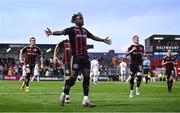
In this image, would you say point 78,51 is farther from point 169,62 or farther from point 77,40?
point 169,62

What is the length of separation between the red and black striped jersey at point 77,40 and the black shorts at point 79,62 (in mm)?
110

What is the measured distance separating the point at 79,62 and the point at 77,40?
586 millimetres

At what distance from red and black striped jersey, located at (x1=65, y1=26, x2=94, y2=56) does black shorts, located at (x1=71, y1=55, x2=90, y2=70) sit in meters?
0.11

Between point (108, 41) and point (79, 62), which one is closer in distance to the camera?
point (79, 62)

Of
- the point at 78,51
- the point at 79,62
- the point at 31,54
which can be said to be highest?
the point at 31,54

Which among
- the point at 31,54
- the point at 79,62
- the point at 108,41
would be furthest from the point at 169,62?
the point at 79,62

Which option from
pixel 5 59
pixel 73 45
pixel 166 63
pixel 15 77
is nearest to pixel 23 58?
pixel 166 63

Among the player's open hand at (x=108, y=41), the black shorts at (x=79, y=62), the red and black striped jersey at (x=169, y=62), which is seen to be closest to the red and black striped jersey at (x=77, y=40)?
the black shorts at (x=79, y=62)

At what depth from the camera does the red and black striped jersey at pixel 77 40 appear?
543 inches

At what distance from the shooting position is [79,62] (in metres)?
13.8

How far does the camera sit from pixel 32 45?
21.5 meters

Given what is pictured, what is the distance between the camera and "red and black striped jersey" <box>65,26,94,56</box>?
45.2 feet

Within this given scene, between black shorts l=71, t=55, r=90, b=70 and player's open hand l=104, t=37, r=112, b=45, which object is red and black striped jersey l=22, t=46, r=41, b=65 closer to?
player's open hand l=104, t=37, r=112, b=45

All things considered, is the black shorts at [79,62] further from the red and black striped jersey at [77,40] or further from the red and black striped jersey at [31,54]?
the red and black striped jersey at [31,54]
